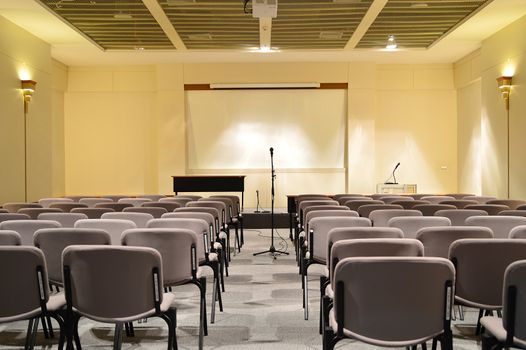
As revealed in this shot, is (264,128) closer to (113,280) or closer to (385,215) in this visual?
(385,215)

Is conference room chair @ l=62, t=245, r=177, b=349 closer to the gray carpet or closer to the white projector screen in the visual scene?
the gray carpet

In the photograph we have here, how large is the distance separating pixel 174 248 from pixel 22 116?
8.87 metres

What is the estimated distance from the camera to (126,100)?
15.9 m

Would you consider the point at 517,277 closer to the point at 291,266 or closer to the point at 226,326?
the point at 226,326

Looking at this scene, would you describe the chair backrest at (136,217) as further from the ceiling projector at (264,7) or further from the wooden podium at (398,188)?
the wooden podium at (398,188)

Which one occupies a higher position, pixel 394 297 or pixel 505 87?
pixel 505 87

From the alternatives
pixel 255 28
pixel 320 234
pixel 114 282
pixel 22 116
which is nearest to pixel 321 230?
pixel 320 234

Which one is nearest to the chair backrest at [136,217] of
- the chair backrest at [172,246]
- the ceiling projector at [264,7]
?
the chair backrest at [172,246]

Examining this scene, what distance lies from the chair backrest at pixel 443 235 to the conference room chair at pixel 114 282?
191 cm

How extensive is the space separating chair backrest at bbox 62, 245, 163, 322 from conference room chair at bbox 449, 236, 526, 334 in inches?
67.2

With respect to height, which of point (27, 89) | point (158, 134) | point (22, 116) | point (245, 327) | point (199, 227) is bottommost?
point (245, 327)

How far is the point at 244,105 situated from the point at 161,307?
12813mm

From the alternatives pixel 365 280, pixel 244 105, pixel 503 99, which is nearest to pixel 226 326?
pixel 365 280

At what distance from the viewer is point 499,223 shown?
4.82 metres
